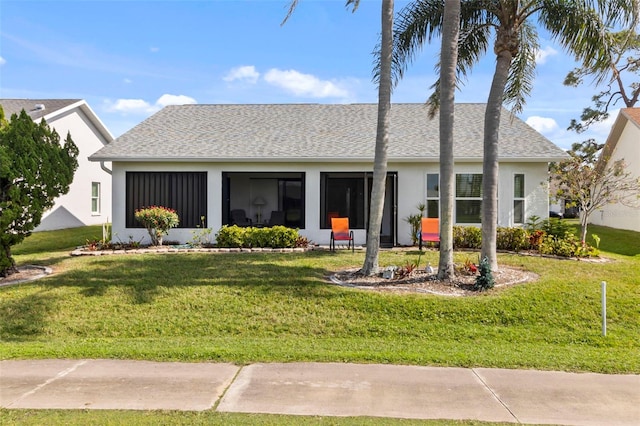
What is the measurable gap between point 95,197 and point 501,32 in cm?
2101

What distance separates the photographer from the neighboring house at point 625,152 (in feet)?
65.4

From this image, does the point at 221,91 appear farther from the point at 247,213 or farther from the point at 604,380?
the point at 604,380

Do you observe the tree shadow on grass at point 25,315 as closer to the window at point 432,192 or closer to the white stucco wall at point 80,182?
the window at point 432,192

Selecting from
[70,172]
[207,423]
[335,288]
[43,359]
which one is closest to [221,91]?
[70,172]

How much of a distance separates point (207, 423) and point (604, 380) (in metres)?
4.56

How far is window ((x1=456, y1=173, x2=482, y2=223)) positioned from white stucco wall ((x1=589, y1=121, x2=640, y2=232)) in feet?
32.6

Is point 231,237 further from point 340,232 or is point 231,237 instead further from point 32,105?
point 32,105

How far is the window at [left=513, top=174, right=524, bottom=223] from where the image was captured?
1391 centimetres

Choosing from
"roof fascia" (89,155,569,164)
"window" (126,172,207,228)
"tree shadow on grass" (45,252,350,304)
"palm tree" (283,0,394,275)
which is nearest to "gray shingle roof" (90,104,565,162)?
"roof fascia" (89,155,569,164)

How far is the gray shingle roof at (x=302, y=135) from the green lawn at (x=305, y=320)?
16.9 ft

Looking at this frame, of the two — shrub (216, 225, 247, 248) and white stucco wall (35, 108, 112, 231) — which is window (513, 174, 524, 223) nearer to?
shrub (216, 225, 247, 248)

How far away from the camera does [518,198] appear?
547 inches

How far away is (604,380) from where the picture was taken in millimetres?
5121

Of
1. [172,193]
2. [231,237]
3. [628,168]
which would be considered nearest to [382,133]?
[231,237]
